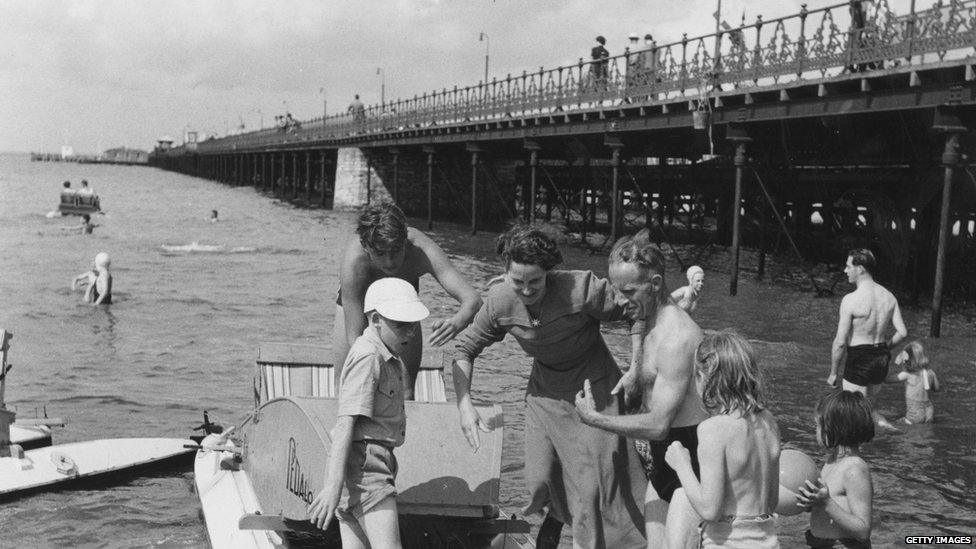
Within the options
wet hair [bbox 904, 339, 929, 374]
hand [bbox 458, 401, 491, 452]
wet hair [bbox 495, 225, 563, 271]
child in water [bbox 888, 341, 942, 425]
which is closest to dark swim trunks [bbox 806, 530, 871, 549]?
hand [bbox 458, 401, 491, 452]

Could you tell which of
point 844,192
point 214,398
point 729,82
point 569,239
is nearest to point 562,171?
point 569,239

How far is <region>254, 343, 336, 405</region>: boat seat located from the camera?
7762 millimetres

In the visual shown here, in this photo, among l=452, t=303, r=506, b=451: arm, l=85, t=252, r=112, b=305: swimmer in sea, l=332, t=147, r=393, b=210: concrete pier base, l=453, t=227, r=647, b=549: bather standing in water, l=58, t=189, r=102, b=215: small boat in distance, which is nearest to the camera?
l=453, t=227, r=647, b=549: bather standing in water

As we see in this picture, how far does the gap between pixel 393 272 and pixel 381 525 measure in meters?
1.54

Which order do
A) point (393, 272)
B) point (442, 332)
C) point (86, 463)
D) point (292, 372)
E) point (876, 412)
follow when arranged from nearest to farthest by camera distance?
point (442, 332) → point (393, 272) → point (292, 372) → point (86, 463) → point (876, 412)

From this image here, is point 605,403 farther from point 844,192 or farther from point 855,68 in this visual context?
point 844,192

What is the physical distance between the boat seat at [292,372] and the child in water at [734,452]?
4.32 m

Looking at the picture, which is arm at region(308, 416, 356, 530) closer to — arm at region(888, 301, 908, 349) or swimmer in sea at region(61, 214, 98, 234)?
arm at region(888, 301, 908, 349)

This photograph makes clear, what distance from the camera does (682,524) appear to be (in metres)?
4.35

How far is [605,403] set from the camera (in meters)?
5.09

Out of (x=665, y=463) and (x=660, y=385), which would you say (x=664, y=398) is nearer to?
(x=660, y=385)

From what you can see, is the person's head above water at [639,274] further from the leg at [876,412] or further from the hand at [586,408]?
the leg at [876,412]

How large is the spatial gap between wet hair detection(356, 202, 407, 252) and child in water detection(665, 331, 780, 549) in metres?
1.79

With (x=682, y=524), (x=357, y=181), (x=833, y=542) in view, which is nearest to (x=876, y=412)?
(x=833, y=542)
